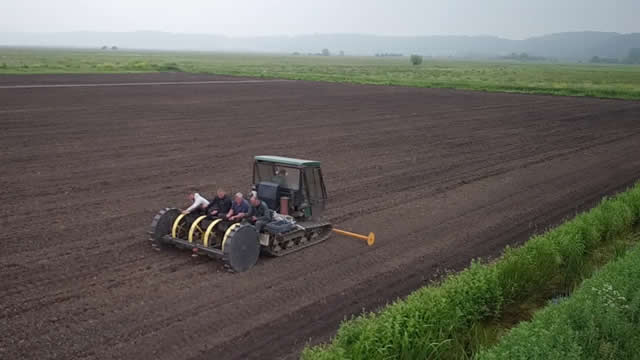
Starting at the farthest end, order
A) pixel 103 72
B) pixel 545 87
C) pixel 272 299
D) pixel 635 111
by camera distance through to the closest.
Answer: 1. pixel 103 72
2. pixel 545 87
3. pixel 635 111
4. pixel 272 299

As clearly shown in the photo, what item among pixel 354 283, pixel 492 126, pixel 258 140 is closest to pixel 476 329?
pixel 354 283

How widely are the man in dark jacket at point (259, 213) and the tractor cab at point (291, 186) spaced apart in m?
0.91

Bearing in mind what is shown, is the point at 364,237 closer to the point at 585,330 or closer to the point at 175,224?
the point at 175,224

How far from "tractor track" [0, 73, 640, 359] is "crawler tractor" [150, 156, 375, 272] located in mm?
332

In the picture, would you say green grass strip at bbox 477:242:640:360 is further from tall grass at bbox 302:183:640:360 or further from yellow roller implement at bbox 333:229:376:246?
yellow roller implement at bbox 333:229:376:246

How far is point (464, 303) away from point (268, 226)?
4487 millimetres

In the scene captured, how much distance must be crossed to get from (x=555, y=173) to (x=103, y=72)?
6170 centimetres

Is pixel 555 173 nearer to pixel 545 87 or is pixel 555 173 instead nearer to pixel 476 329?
pixel 476 329

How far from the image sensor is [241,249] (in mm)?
11789

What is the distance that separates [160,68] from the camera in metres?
82.9

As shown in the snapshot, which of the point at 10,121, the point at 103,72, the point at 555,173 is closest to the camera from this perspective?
the point at 555,173

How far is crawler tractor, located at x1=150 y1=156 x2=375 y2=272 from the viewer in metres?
11.8

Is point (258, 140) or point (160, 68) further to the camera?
point (160, 68)

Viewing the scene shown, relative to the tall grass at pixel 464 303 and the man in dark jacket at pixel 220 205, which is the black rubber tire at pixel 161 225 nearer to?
the man in dark jacket at pixel 220 205
